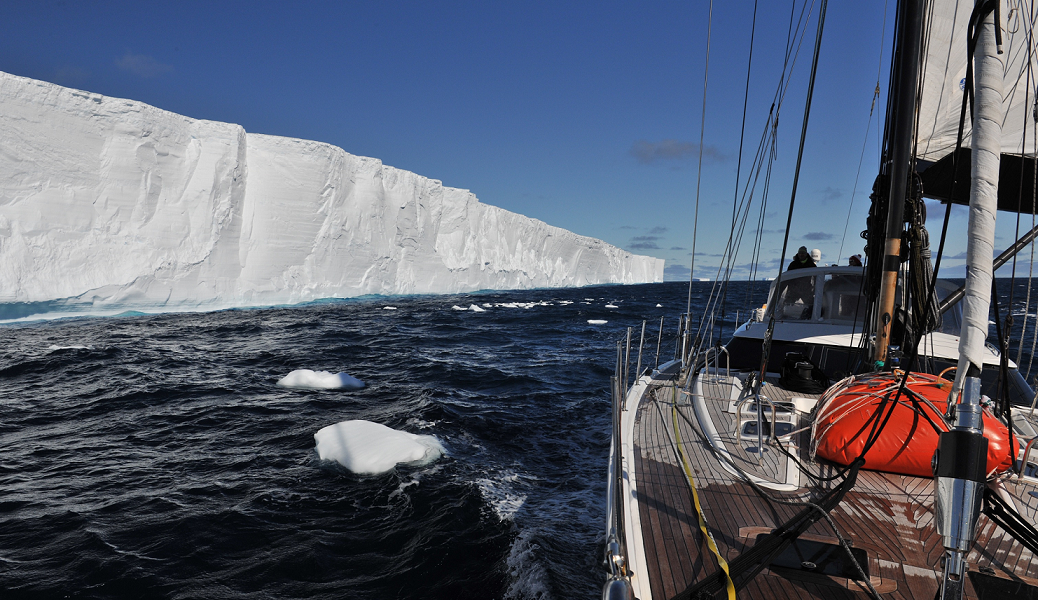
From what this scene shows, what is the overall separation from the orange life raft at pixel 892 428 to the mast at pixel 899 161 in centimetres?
89

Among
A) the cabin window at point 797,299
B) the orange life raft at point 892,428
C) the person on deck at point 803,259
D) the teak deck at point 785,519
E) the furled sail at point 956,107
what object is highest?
the furled sail at point 956,107

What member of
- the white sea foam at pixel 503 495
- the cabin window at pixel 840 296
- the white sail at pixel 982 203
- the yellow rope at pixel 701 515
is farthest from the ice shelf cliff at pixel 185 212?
the white sail at pixel 982 203

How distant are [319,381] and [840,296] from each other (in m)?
7.50

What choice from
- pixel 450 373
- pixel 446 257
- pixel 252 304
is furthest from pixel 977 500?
pixel 446 257

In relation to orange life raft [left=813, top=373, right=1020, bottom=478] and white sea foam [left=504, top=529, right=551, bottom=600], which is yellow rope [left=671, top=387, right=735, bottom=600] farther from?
white sea foam [left=504, top=529, right=551, bottom=600]

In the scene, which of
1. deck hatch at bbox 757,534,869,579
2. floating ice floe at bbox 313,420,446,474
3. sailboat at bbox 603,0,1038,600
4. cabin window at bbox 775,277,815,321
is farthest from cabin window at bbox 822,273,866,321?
floating ice floe at bbox 313,420,446,474

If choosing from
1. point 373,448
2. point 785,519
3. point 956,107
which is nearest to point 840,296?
point 956,107

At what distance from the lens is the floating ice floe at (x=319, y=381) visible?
891 cm

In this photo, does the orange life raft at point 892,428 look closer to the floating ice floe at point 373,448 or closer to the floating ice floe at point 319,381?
the floating ice floe at point 373,448

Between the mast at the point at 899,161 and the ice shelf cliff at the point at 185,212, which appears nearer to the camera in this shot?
the mast at the point at 899,161

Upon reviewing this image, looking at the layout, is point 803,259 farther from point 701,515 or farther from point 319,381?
point 319,381

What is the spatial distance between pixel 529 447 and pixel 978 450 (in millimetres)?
5069

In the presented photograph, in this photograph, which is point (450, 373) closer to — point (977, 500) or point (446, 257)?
point (977, 500)

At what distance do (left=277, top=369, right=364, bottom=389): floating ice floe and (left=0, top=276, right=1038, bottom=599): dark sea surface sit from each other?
0.27m
